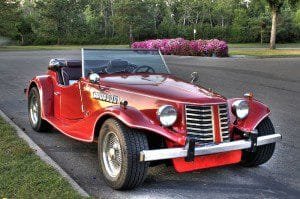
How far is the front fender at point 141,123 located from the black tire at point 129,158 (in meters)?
0.12

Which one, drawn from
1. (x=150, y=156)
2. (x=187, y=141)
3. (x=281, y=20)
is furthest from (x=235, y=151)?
(x=281, y=20)

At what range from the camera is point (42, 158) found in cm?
607

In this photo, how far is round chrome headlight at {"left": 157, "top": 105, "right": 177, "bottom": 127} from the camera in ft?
16.9

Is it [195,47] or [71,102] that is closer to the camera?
[71,102]

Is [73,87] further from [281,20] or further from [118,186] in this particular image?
[281,20]

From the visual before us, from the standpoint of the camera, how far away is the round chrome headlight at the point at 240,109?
579 cm

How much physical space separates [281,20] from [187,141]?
5502 cm

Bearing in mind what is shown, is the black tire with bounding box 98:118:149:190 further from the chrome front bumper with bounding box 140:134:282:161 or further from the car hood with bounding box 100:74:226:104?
the car hood with bounding box 100:74:226:104

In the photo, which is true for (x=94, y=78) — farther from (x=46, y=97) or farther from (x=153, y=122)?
(x=46, y=97)

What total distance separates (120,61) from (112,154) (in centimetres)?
183

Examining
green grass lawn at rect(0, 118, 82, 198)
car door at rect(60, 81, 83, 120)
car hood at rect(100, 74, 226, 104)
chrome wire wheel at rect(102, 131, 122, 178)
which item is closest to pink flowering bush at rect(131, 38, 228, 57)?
car door at rect(60, 81, 83, 120)

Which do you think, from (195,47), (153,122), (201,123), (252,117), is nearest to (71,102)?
(153,122)

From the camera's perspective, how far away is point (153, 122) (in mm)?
5281

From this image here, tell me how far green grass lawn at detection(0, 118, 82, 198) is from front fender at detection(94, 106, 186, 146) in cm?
93
